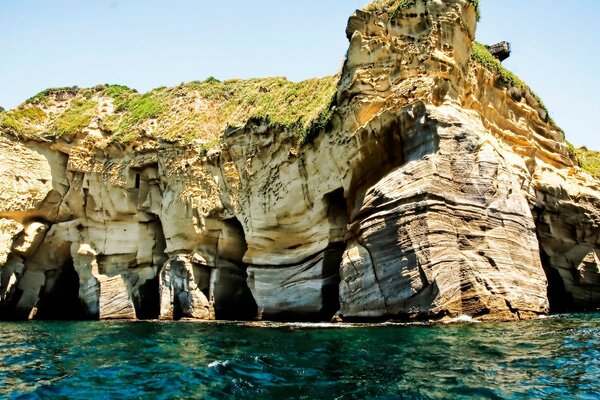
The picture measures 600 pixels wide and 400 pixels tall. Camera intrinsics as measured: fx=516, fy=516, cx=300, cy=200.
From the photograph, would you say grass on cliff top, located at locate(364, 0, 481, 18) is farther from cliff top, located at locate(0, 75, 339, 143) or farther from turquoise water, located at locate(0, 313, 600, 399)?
turquoise water, located at locate(0, 313, 600, 399)

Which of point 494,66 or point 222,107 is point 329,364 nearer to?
point 494,66

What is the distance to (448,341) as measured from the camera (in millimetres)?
11852

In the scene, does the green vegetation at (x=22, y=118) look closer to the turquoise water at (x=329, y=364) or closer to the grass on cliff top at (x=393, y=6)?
the turquoise water at (x=329, y=364)

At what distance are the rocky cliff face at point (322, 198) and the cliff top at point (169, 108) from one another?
0.58 ft

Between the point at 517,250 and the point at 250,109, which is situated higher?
the point at 250,109

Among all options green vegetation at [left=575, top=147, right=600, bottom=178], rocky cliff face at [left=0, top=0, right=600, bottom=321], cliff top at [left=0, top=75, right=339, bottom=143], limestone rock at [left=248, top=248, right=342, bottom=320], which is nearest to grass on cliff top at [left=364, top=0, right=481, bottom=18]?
rocky cliff face at [left=0, top=0, right=600, bottom=321]

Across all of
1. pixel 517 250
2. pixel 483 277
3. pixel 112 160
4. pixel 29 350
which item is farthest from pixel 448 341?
pixel 112 160

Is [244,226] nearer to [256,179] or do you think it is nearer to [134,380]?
[256,179]

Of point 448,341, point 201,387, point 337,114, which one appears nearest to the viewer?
point 201,387

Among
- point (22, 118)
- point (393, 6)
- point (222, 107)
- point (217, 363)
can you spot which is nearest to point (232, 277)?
point (222, 107)

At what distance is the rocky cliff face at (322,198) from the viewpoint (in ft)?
56.1

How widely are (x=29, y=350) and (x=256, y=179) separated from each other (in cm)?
1319

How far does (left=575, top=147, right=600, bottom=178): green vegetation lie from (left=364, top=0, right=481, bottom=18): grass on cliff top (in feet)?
37.6

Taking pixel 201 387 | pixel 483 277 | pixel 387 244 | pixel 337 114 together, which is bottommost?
pixel 201 387
